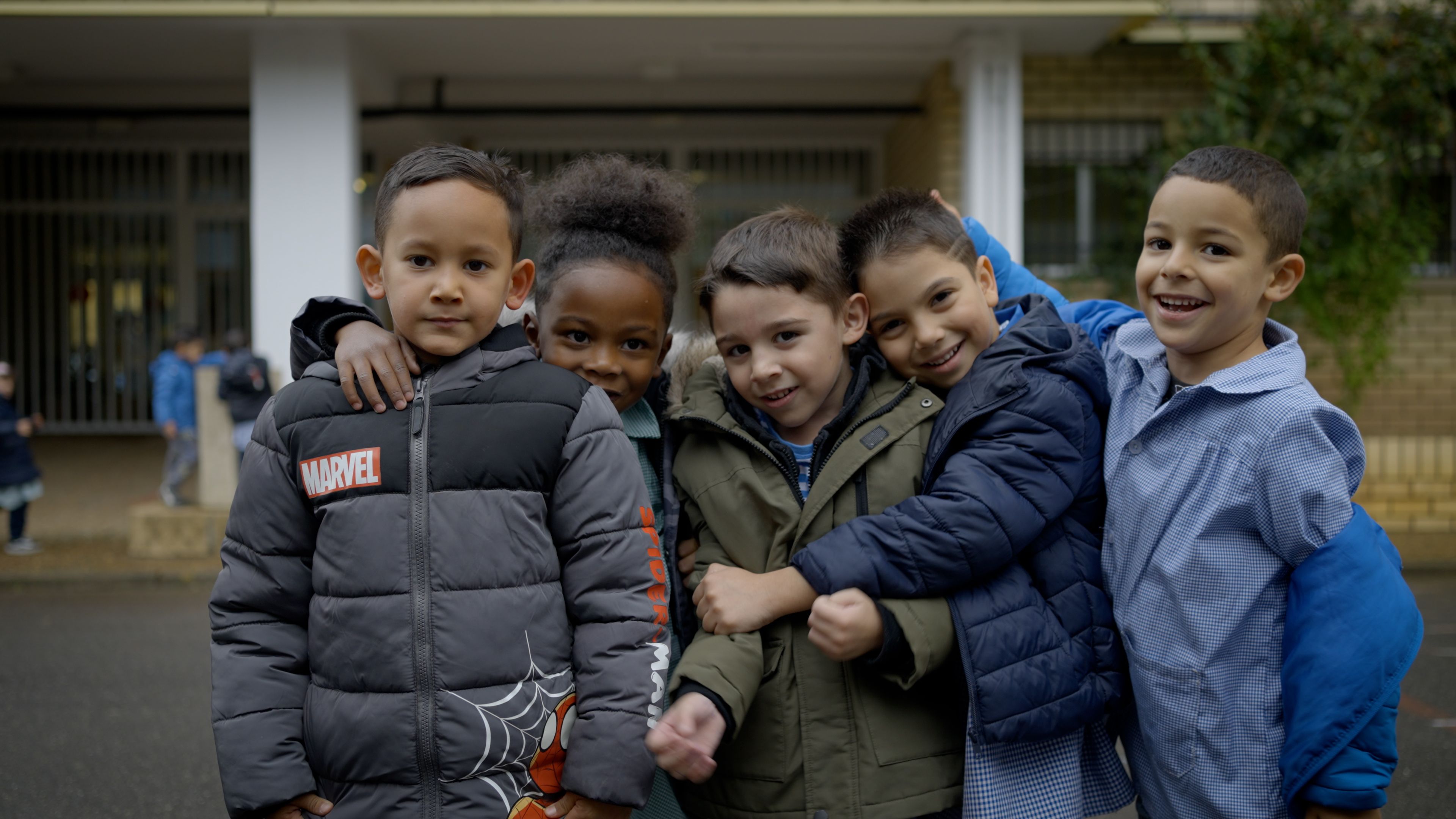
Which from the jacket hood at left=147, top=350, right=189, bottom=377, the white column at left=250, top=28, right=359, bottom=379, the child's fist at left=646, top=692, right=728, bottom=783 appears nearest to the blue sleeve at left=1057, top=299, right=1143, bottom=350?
the child's fist at left=646, top=692, right=728, bottom=783

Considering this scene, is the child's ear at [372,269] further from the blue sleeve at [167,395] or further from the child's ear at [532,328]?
the blue sleeve at [167,395]

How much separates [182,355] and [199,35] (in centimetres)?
271

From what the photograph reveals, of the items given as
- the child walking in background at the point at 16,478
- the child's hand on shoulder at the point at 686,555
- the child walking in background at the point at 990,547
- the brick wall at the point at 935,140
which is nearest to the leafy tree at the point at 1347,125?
the brick wall at the point at 935,140

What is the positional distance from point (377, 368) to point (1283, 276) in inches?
58.3

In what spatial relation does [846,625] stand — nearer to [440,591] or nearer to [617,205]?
[440,591]

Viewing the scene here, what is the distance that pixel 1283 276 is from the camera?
5.79 feet

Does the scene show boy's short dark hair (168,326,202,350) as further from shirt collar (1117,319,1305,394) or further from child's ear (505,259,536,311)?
shirt collar (1117,319,1305,394)

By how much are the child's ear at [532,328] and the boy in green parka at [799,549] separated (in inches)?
12.3

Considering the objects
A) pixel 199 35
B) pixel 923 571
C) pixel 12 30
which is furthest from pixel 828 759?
pixel 12 30

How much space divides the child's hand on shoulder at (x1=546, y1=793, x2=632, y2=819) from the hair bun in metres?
0.99

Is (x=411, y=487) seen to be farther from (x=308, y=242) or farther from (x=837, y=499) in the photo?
(x=308, y=242)

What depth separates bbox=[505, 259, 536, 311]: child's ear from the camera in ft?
5.85

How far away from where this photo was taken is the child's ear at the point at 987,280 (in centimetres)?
197

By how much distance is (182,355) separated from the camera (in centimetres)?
924
